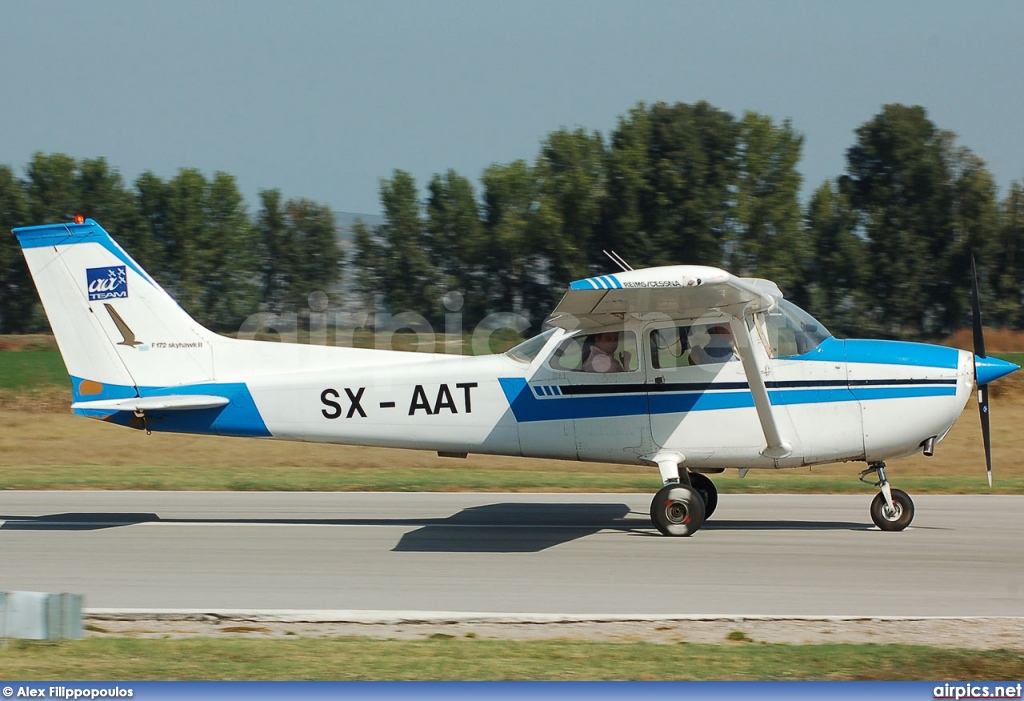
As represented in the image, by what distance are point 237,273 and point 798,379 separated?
35.7m

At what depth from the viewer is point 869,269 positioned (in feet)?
130

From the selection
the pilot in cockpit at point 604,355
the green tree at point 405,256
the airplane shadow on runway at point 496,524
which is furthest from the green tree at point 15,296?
the pilot in cockpit at point 604,355

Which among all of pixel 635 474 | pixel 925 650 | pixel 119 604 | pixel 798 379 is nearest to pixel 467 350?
pixel 635 474

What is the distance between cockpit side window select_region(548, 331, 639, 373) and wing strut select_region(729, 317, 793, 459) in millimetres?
966

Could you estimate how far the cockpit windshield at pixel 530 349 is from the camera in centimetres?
1055

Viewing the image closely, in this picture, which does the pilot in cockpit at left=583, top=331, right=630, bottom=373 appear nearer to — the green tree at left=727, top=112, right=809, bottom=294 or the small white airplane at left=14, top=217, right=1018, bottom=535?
the small white airplane at left=14, top=217, right=1018, bottom=535

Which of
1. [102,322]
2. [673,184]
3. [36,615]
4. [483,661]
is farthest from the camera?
[673,184]

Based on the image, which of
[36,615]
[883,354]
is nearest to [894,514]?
[883,354]

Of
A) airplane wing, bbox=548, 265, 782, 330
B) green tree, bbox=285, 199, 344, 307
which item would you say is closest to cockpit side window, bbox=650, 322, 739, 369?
airplane wing, bbox=548, 265, 782, 330

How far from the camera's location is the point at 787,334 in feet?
33.2

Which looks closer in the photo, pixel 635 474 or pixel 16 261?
pixel 635 474

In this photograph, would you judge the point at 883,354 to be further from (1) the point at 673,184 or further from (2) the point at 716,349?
(1) the point at 673,184

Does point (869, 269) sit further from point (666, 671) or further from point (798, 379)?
point (666, 671)

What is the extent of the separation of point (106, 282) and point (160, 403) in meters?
1.37
